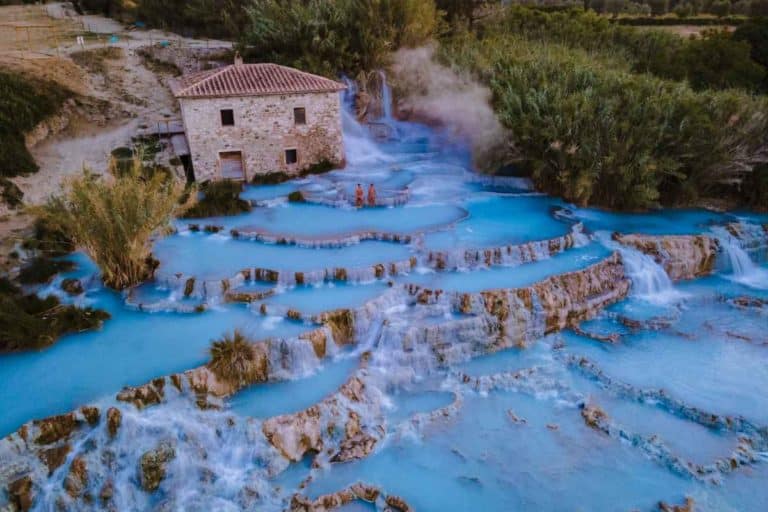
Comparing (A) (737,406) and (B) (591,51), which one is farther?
(B) (591,51)

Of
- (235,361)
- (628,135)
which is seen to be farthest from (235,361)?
(628,135)

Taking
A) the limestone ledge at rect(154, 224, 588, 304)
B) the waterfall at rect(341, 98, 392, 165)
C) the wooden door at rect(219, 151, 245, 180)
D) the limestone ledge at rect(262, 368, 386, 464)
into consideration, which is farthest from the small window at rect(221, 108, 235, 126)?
the limestone ledge at rect(262, 368, 386, 464)

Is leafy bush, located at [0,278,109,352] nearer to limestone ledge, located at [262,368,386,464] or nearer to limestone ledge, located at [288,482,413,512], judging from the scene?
limestone ledge, located at [262,368,386,464]

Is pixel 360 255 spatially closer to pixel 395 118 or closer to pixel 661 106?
pixel 661 106

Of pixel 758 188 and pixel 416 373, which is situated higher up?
pixel 758 188

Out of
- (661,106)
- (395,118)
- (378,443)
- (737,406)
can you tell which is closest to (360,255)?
(378,443)

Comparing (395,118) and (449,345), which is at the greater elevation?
(395,118)

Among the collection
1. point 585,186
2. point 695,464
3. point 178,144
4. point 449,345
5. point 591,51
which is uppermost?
point 591,51

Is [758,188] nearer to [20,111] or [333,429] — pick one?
[333,429]
